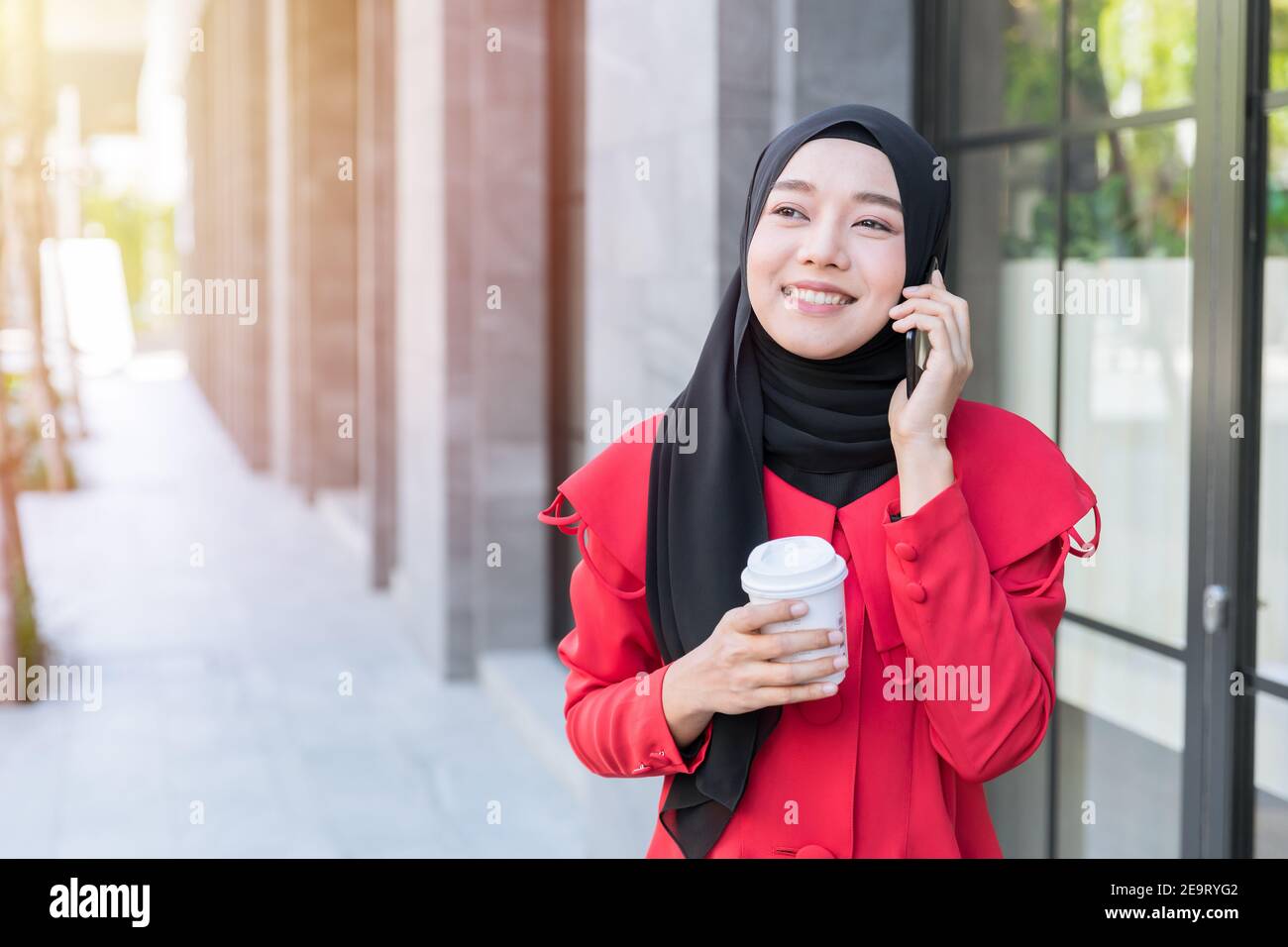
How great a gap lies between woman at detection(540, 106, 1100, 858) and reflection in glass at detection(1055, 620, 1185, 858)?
1.52m

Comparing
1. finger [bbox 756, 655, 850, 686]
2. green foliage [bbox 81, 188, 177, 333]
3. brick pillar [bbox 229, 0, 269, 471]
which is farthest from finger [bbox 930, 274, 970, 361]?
green foliage [bbox 81, 188, 177, 333]

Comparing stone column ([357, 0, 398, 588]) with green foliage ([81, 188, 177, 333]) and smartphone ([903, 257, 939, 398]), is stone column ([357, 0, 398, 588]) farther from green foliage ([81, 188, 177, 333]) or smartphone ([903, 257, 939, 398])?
green foliage ([81, 188, 177, 333])

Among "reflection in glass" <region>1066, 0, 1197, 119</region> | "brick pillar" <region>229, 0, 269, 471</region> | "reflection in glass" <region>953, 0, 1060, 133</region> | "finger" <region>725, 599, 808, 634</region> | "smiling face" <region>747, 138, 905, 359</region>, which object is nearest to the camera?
"finger" <region>725, 599, 808, 634</region>

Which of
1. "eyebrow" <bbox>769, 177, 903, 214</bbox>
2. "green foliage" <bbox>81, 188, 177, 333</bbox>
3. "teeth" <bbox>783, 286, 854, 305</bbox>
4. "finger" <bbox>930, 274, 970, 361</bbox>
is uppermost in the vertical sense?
"green foliage" <bbox>81, 188, 177, 333</bbox>

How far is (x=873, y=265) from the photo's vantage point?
161 centimetres

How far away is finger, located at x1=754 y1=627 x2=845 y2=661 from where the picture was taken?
1.51 metres

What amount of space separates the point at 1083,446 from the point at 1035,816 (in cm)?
94

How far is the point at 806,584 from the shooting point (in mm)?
1506

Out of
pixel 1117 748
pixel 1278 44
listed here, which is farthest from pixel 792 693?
pixel 1117 748

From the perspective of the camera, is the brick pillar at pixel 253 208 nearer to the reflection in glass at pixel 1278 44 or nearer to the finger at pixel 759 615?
the reflection in glass at pixel 1278 44

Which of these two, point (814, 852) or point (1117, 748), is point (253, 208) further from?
point (814, 852)
